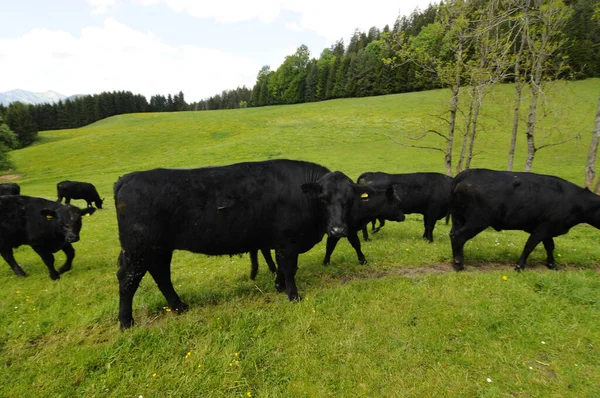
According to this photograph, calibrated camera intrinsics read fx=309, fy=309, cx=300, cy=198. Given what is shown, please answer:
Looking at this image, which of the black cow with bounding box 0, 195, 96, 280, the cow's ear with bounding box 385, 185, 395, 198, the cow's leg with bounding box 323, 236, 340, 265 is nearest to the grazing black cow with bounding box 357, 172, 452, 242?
the cow's ear with bounding box 385, 185, 395, 198

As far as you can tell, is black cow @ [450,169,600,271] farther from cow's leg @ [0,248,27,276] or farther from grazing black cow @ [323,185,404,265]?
cow's leg @ [0,248,27,276]

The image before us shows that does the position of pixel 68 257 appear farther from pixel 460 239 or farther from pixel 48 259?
pixel 460 239

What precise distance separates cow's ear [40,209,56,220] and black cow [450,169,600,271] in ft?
32.2

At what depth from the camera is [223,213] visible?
5234mm

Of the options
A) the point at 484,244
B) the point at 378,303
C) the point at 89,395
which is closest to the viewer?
the point at 89,395

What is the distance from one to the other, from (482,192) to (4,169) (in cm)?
4562

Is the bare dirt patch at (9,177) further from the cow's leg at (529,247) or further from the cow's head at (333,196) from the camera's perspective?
the cow's leg at (529,247)

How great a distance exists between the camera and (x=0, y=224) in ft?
24.8

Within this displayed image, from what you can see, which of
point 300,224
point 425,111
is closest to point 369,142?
point 425,111

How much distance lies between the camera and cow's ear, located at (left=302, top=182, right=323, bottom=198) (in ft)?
18.2

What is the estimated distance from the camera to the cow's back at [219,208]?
486cm

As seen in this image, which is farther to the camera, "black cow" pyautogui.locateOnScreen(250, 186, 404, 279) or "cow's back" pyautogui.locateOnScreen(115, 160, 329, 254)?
"black cow" pyautogui.locateOnScreen(250, 186, 404, 279)

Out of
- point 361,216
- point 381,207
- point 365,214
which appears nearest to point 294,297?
point 361,216

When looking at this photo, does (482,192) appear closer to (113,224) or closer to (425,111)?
(113,224)
